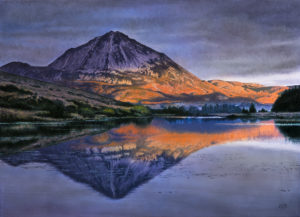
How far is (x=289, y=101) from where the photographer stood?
15025 centimetres

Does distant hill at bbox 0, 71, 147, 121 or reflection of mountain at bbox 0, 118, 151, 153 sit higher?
distant hill at bbox 0, 71, 147, 121

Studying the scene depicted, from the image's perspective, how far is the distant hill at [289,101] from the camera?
14569 centimetres

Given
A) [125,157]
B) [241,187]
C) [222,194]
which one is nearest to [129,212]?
[222,194]

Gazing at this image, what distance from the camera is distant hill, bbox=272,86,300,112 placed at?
478 feet

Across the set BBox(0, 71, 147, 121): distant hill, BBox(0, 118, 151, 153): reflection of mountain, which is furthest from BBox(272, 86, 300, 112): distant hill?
BBox(0, 118, 151, 153): reflection of mountain

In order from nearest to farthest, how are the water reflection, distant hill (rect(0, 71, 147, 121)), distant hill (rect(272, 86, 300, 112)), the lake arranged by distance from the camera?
the lake, the water reflection, distant hill (rect(0, 71, 147, 121)), distant hill (rect(272, 86, 300, 112))

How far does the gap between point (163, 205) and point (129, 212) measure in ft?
3.26

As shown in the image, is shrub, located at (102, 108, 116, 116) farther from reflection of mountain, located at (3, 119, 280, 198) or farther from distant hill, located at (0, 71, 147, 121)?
reflection of mountain, located at (3, 119, 280, 198)

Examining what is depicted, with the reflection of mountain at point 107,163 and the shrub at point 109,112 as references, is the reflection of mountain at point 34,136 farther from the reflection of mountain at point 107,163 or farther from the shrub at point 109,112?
the shrub at point 109,112

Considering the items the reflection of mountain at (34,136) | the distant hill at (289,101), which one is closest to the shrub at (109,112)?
the reflection of mountain at (34,136)

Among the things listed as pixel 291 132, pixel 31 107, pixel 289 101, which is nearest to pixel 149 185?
pixel 291 132

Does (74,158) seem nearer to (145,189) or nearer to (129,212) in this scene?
(145,189)

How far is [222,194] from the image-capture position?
1006 cm

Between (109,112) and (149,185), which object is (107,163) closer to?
(149,185)
